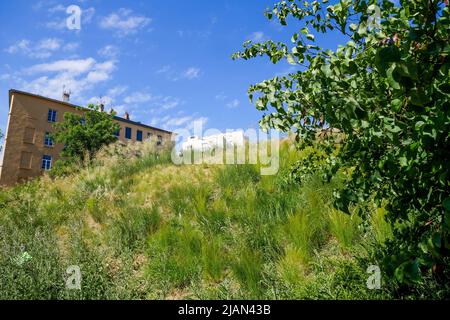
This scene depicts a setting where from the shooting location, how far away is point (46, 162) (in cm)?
4488

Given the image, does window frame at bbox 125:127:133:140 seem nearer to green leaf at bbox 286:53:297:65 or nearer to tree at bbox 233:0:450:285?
tree at bbox 233:0:450:285

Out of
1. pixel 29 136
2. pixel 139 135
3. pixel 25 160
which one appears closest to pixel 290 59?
pixel 25 160

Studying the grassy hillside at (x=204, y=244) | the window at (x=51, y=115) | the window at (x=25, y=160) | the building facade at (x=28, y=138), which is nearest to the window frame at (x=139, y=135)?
the building facade at (x=28, y=138)

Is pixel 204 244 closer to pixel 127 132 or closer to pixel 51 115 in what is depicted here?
pixel 51 115

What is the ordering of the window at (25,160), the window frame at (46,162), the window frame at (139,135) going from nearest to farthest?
the window at (25,160) → the window frame at (46,162) → the window frame at (139,135)

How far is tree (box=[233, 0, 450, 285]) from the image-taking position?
152 cm

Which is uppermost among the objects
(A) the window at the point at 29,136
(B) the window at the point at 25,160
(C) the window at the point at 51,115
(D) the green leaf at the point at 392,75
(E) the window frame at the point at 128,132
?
(E) the window frame at the point at 128,132

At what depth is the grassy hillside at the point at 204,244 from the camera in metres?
4.32

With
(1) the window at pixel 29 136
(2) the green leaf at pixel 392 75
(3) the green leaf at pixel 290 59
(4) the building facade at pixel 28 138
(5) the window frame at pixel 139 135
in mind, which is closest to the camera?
(2) the green leaf at pixel 392 75

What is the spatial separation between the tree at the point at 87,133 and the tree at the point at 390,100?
115 ft

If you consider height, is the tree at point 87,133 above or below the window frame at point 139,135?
below

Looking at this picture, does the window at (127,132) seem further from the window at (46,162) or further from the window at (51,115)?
the window at (46,162)

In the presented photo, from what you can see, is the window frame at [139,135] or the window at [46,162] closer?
the window at [46,162]

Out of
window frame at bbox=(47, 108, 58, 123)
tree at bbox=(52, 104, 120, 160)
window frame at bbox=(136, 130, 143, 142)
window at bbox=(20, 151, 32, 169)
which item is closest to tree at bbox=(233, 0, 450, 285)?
tree at bbox=(52, 104, 120, 160)
